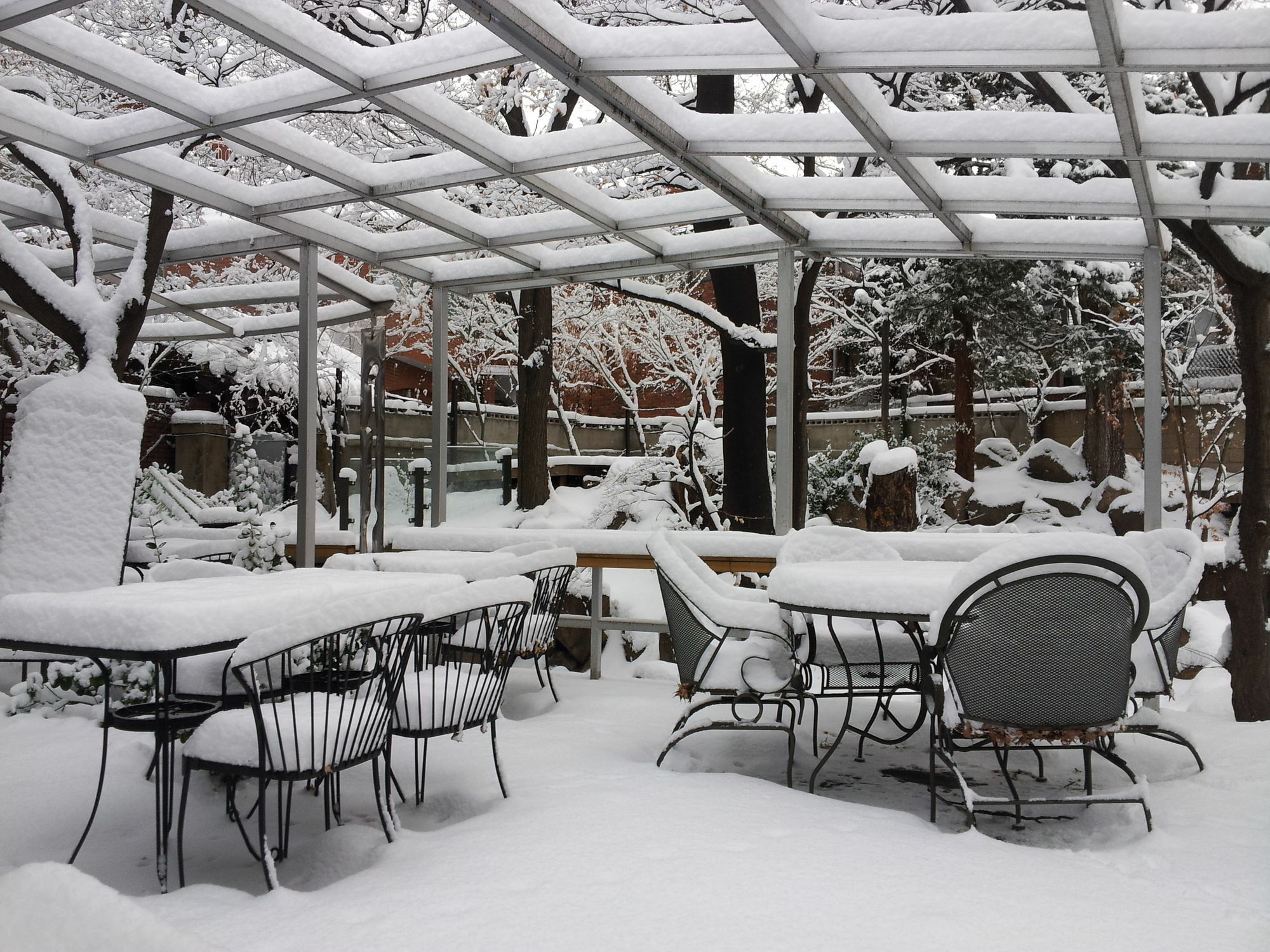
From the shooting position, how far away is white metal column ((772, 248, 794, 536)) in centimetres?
642

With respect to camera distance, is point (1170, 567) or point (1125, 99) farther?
point (1170, 567)

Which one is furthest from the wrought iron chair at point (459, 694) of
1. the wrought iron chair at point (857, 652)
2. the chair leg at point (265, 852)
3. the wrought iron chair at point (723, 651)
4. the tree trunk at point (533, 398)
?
the tree trunk at point (533, 398)

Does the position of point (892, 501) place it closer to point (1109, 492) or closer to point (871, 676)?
point (871, 676)

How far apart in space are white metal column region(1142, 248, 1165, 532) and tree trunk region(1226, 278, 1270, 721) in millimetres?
412

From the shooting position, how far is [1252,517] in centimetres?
559

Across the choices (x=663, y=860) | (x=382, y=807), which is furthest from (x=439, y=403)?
(x=663, y=860)

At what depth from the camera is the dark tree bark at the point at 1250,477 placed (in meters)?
5.50

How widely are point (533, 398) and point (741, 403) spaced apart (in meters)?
2.41

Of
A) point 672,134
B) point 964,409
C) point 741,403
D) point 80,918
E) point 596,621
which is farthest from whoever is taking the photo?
point 964,409

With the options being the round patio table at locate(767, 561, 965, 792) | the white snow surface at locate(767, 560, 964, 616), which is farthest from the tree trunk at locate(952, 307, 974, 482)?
the white snow surface at locate(767, 560, 964, 616)

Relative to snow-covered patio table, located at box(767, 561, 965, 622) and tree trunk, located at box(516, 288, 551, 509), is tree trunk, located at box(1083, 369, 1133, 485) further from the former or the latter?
snow-covered patio table, located at box(767, 561, 965, 622)

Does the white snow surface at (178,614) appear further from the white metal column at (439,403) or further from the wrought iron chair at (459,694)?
the white metal column at (439,403)

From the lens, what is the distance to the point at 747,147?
488 cm

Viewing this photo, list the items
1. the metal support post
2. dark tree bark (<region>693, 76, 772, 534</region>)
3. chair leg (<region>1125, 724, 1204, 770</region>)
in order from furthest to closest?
Result: 1. dark tree bark (<region>693, 76, 772, 534</region>)
2. the metal support post
3. chair leg (<region>1125, 724, 1204, 770</region>)
